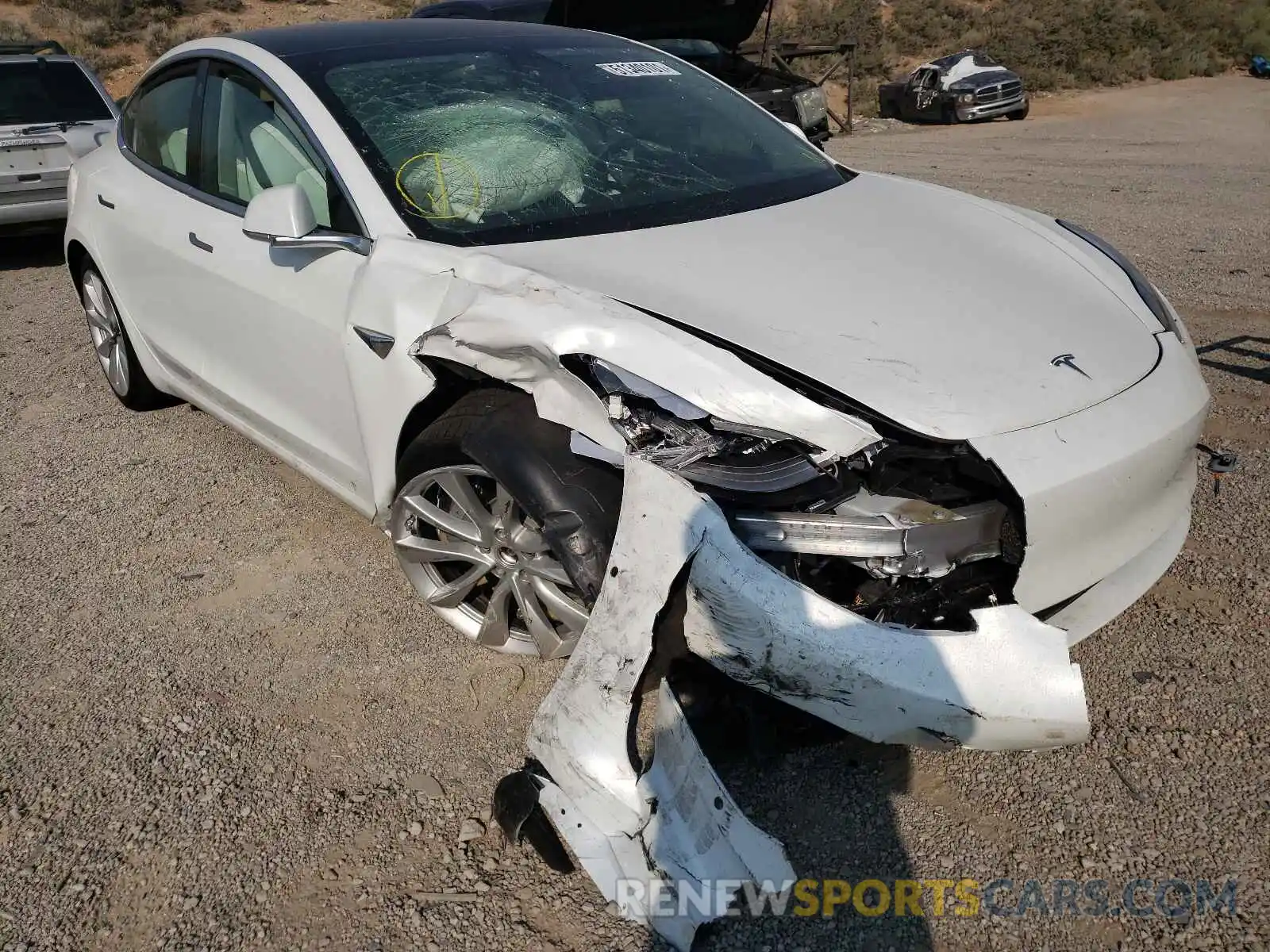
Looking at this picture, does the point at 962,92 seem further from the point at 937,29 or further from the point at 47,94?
the point at 47,94

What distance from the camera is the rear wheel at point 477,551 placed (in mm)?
2551

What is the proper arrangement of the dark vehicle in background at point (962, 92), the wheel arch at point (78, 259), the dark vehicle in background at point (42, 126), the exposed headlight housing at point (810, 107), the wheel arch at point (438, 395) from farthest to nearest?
the dark vehicle in background at point (962, 92) < the exposed headlight housing at point (810, 107) < the dark vehicle in background at point (42, 126) < the wheel arch at point (78, 259) < the wheel arch at point (438, 395)

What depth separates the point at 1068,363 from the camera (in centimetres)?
235

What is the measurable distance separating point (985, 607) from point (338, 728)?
169 centimetres

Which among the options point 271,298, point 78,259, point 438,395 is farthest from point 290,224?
Answer: point 78,259

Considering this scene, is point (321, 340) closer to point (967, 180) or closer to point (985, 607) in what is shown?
point (985, 607)

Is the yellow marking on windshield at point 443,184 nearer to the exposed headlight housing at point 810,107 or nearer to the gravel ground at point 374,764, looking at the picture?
the gravel ground at point 374,764

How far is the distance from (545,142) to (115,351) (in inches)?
106

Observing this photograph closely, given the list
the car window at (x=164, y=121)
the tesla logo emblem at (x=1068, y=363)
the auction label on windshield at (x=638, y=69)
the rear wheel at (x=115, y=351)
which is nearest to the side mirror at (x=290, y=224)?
the car window at (x=164, y=121)

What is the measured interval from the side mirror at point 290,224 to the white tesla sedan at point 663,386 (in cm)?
1

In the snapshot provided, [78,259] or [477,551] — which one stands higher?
[477,551]

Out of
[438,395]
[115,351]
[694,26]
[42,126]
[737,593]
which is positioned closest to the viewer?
[737,593]

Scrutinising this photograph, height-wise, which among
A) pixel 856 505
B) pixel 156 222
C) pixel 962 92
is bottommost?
pixel 962 92

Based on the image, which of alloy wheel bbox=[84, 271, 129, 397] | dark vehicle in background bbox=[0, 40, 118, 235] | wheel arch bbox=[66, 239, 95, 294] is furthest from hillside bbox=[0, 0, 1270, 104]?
alloy wheel bbox=[84, 271, 129, 397]
